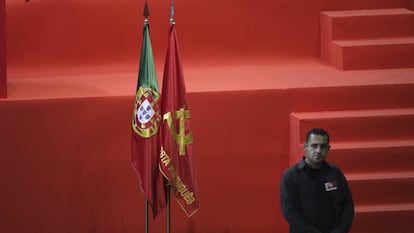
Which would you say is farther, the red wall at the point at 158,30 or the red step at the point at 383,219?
the red wall at the point at 158,30

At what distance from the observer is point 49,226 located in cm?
649

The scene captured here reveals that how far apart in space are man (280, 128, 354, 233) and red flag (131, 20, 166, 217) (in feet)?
2.93

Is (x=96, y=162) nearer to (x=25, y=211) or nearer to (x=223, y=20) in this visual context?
(x=25, y=211)

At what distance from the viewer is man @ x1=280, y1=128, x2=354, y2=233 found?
→ 5.26 meters

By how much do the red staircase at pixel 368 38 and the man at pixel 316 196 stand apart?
6.19ft

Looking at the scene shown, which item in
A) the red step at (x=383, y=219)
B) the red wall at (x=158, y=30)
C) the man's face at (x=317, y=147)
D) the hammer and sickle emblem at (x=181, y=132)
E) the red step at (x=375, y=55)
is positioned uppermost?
the red wall at (x=158, y=30)

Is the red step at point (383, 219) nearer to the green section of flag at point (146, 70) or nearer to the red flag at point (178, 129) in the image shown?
the red flag at point (178, 129)

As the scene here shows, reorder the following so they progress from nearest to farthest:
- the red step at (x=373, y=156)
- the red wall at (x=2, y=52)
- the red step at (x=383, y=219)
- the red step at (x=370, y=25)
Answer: the red step at (x=383, y=219)
the red step at (x=373, y=156)
the red wall at (x=2, y=52)
the red step at (x=370, y=25)

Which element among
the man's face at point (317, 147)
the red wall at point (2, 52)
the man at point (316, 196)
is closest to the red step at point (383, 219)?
the man at point (316, 196)

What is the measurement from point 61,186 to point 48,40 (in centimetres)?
125

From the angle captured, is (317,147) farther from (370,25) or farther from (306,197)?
(370,25)

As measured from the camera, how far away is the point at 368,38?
7191 mm

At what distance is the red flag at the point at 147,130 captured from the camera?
19.1ft

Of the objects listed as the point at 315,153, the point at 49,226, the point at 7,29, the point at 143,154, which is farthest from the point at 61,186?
the point at 315,153
